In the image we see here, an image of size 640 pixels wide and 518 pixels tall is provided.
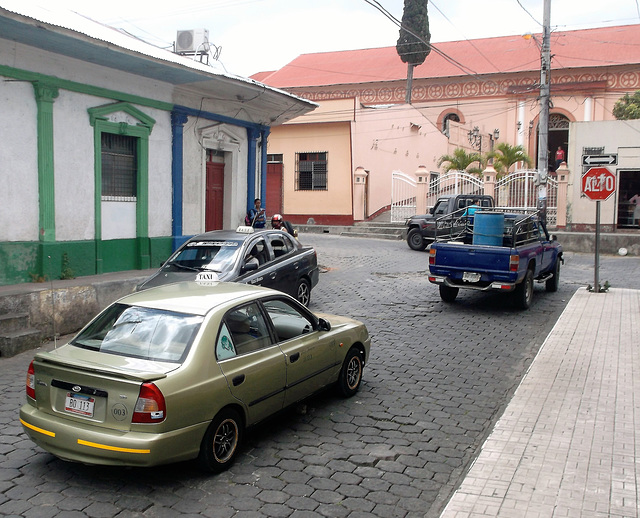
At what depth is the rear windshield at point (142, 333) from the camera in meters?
4.84

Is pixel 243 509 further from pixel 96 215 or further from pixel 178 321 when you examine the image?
pixel 96 215

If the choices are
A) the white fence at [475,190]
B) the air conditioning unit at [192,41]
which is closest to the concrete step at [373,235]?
the white fence at [475,190]

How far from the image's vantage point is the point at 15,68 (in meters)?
10.4

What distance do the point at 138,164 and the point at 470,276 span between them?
718 centimetres

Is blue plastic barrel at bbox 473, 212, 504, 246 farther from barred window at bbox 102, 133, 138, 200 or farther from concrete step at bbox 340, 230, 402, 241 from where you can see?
concrete step at bbox 340, 230, 402, 241

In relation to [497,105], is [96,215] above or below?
below

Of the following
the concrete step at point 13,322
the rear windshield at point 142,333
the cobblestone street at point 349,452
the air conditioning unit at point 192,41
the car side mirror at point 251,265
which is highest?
the air conditioning unit at point 192,41

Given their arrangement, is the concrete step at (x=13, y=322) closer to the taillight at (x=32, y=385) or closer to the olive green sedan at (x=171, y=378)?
the olive green sedan at (x=171, y=378)

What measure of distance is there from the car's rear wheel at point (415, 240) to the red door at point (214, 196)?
7.82m

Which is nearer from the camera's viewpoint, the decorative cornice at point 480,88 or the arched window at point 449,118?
the decorative cornice at point 480,88

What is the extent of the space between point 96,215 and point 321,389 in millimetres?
7789

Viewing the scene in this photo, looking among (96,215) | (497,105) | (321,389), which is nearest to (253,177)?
(96,215)

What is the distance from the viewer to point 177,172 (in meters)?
14.4

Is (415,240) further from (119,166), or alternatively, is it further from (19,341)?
(19,341)
